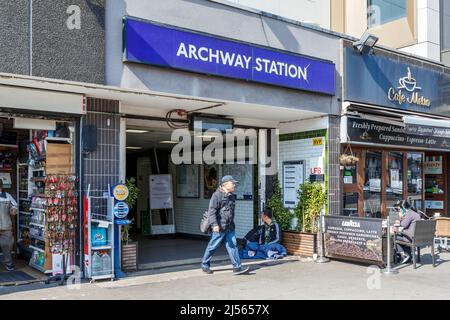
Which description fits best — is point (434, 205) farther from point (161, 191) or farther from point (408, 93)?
point (161, 191)

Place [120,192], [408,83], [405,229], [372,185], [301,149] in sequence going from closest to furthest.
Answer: [120,192], [405,229], [301,149], [372,185], [408,83]

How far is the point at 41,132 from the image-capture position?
8328 mm

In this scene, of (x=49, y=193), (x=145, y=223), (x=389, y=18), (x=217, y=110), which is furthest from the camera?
(x=389, y=18)

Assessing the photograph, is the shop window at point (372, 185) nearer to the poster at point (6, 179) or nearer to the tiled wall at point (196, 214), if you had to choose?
the tiled wall at point (196, 214)

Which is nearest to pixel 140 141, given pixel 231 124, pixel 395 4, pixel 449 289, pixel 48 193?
pixel 231 124

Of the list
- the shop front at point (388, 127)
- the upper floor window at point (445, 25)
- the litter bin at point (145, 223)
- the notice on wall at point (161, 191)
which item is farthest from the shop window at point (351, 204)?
the upper floor window at point (445, 25)

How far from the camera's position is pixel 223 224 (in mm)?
8195

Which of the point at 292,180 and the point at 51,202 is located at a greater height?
the point at 292,180

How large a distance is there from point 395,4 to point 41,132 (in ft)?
42.1

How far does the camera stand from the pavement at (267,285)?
673 centimetres

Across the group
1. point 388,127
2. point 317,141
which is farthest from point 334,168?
point 388,127

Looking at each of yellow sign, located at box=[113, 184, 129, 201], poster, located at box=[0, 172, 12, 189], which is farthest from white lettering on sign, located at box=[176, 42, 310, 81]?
poster, located at box=[0, 172, 12, 189]

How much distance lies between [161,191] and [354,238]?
266 inches

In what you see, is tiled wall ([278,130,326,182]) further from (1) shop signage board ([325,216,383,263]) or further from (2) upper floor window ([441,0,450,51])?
(2) upper floor window ([441,0,450,51])
